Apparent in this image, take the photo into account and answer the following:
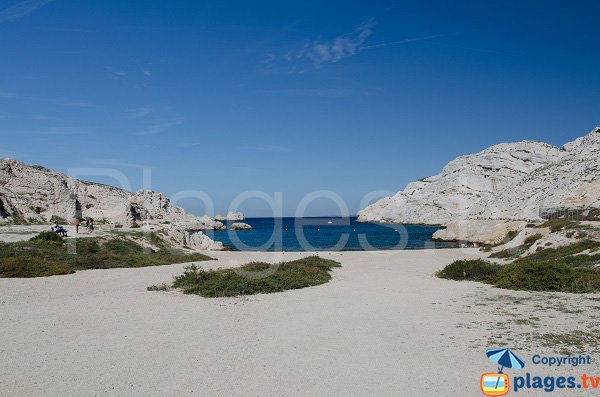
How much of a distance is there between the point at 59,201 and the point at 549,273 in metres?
49.7

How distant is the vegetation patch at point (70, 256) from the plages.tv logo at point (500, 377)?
18651mm

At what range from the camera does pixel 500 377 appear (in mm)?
6691

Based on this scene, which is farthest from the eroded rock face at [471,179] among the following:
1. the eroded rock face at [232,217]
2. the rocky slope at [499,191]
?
the eroded rock face at [232,217]

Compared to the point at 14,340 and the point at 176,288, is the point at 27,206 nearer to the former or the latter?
the point at 176,288

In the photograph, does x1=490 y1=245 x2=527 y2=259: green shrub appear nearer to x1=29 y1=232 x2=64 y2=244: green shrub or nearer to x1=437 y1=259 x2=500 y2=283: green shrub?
x1=437 y1=259 x2=500 y2=283: green shrub

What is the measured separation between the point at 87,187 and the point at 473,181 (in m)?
107

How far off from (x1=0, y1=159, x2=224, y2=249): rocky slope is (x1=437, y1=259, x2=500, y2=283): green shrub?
2597cm

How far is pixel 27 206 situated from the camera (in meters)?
43.3

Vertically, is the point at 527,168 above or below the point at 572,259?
above

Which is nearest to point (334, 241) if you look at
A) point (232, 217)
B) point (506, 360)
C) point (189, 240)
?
point (189, 240)

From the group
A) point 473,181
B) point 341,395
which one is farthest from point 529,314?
point 473,181

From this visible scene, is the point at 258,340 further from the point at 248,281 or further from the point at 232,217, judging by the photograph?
the point at 232,217

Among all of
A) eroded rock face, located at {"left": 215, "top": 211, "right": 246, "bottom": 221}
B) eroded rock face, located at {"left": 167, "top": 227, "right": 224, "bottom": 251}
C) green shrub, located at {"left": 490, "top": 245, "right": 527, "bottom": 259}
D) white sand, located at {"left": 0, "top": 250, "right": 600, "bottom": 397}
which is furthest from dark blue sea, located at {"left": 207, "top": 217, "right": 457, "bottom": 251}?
eroded rock face, located at {"left": 215, "top": 211, "right": 246, "bottom": 221}

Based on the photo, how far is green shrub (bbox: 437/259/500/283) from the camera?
18406 millimetres
